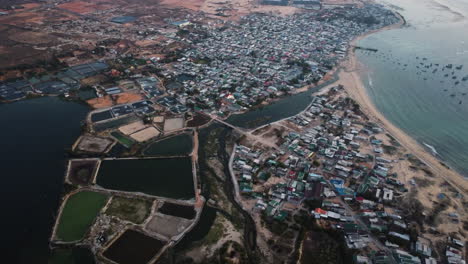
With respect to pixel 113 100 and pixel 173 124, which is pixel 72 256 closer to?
pixel 173 124

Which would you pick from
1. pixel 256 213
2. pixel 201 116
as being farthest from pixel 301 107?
pixel 256 213

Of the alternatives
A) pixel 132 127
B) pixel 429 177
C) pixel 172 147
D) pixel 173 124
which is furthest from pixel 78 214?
pixel 429 177

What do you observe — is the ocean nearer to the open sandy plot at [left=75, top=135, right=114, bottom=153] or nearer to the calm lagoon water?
the open sandy plot at [left=75, top=135, right=114, bottom=153]

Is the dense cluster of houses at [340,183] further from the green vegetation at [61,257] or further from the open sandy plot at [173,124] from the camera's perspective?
the green vegetation at [61,257]

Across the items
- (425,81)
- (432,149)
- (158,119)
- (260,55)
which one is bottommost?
(432,149)

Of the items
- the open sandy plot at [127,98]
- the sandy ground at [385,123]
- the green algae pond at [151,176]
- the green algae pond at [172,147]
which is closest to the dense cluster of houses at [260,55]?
the sandy ground at [385,123]

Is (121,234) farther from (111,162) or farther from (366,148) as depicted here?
(366,148)
